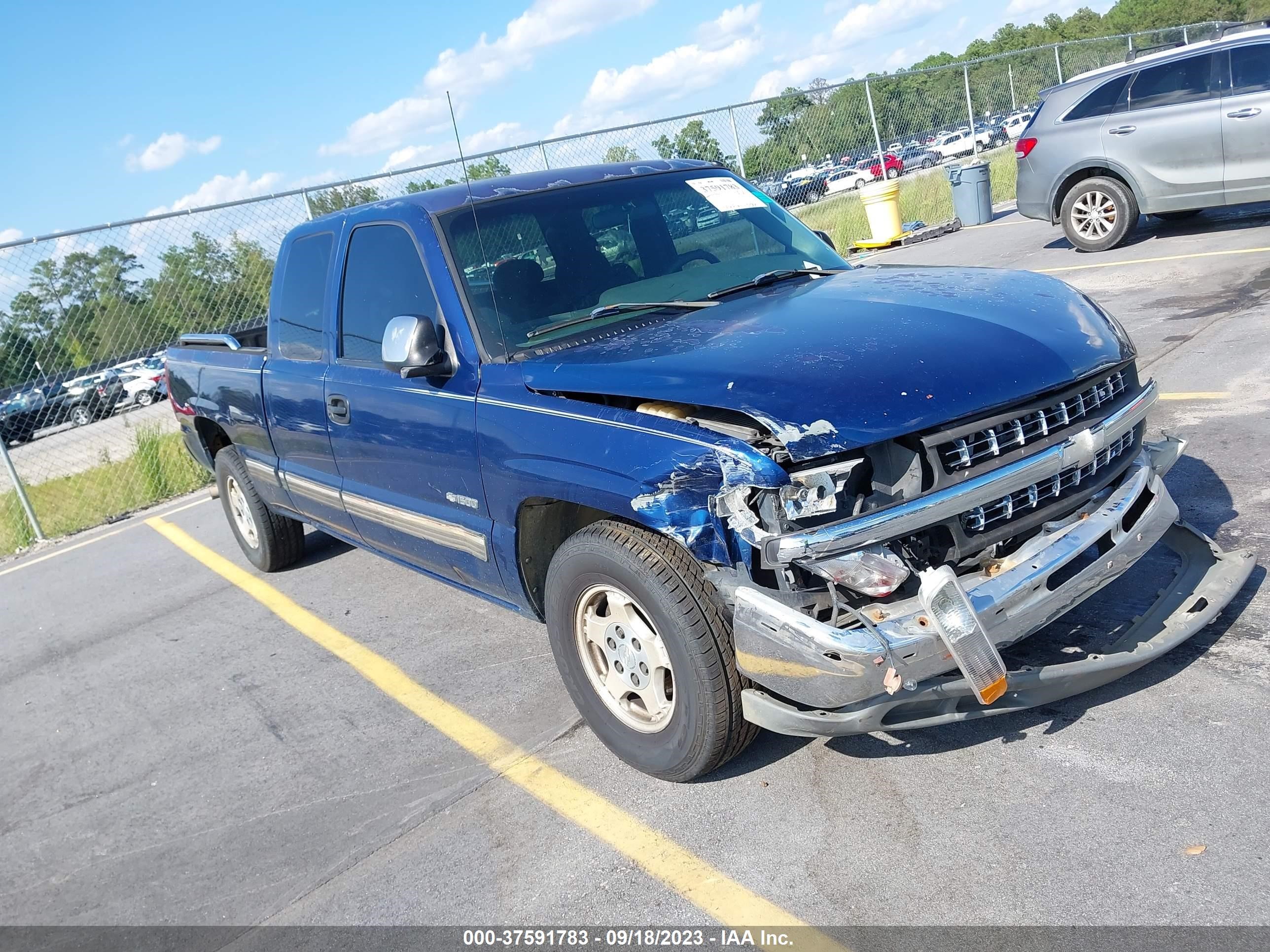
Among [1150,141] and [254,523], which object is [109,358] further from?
[1150,141]

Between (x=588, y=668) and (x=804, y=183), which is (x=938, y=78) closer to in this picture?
(x=804, y=183)

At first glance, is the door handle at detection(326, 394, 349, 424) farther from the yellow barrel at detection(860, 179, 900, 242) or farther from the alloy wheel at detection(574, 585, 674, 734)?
the yellow barrel at detection(860, 179, 900, 242)

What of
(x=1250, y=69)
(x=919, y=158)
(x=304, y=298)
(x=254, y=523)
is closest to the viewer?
(x=304, y=298)

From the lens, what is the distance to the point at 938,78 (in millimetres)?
21781

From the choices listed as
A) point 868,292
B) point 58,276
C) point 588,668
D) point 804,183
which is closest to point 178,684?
point 588,668

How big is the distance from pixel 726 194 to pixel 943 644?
268 cm

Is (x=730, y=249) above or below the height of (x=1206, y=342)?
above

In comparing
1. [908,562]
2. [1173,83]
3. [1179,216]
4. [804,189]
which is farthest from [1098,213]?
[908,562]

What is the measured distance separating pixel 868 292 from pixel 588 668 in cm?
167

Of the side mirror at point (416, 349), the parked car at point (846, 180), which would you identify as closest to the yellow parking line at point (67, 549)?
the side mirror at point (416, 349)

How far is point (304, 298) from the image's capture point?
518cm

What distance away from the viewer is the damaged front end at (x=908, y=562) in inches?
108

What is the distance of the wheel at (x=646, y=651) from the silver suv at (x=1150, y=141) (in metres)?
9.58

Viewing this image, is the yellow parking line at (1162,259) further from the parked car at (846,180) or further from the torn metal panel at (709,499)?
the parked car at (846,180)
